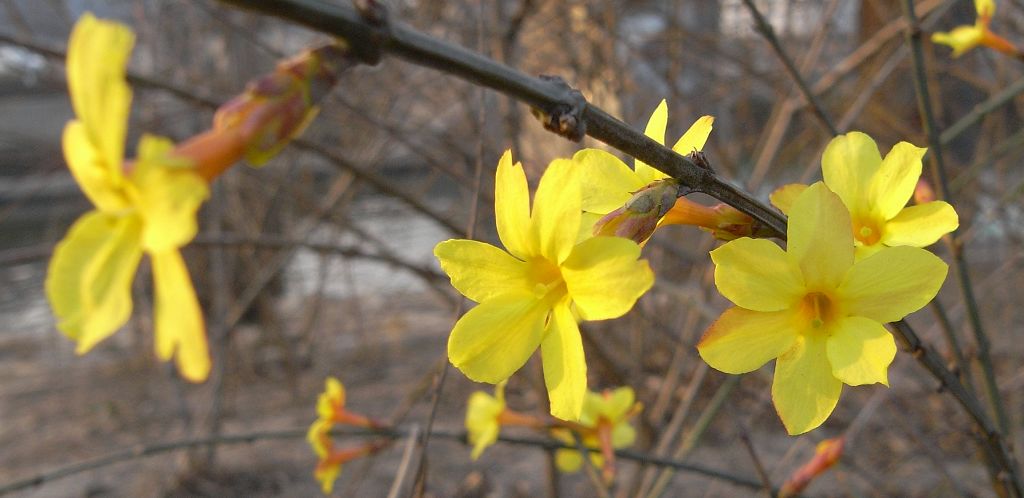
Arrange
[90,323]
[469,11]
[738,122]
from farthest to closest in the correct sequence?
1. [738,122]
2. [469,11]
3. [90,323]

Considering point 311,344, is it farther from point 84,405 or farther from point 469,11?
point 469,11

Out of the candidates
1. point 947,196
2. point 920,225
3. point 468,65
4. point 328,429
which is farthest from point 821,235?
point 328,429

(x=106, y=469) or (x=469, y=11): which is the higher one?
(x=469, y=11)

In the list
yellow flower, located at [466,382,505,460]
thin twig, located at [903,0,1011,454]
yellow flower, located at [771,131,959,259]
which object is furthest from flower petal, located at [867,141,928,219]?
yellow flower, located at [466,382,505,460]

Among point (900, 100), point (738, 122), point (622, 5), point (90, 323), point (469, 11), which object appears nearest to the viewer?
point (90, 323)

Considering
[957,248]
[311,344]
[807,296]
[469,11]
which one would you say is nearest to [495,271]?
[807,296]

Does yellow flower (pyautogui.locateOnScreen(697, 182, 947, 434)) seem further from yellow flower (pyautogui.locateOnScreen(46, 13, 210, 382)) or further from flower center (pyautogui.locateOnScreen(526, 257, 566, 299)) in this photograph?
yellow flower (pyautogui.locateOnScreen(46, 13, 210, 382))
